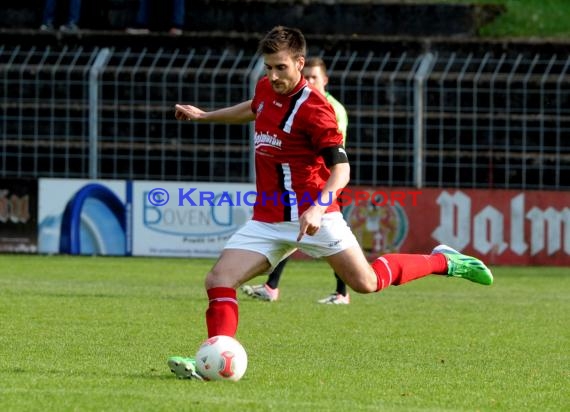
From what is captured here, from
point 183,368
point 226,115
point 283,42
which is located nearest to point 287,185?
point 283,42

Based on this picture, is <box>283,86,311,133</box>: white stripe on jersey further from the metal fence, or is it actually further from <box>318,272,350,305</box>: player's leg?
the metal fence

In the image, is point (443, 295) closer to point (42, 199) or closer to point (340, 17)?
point (42, 199)

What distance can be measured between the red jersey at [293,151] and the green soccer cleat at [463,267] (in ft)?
4.69

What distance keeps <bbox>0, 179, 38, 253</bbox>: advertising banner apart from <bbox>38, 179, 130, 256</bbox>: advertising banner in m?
0.11

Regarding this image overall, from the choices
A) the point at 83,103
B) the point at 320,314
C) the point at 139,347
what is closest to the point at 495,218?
the point at 83,103

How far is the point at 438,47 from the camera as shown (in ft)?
68.0

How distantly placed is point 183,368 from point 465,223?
1197 cm

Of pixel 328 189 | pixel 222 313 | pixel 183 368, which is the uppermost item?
pixel 328 189

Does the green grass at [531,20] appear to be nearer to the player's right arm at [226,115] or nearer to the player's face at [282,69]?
the player's right arm at [226,115]

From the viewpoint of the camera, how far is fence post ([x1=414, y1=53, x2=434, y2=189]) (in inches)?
752

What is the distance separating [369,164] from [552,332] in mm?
9005

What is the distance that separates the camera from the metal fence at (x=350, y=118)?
19.4 m

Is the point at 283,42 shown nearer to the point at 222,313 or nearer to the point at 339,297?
the point at 222,313

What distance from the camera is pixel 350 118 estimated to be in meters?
20.0
